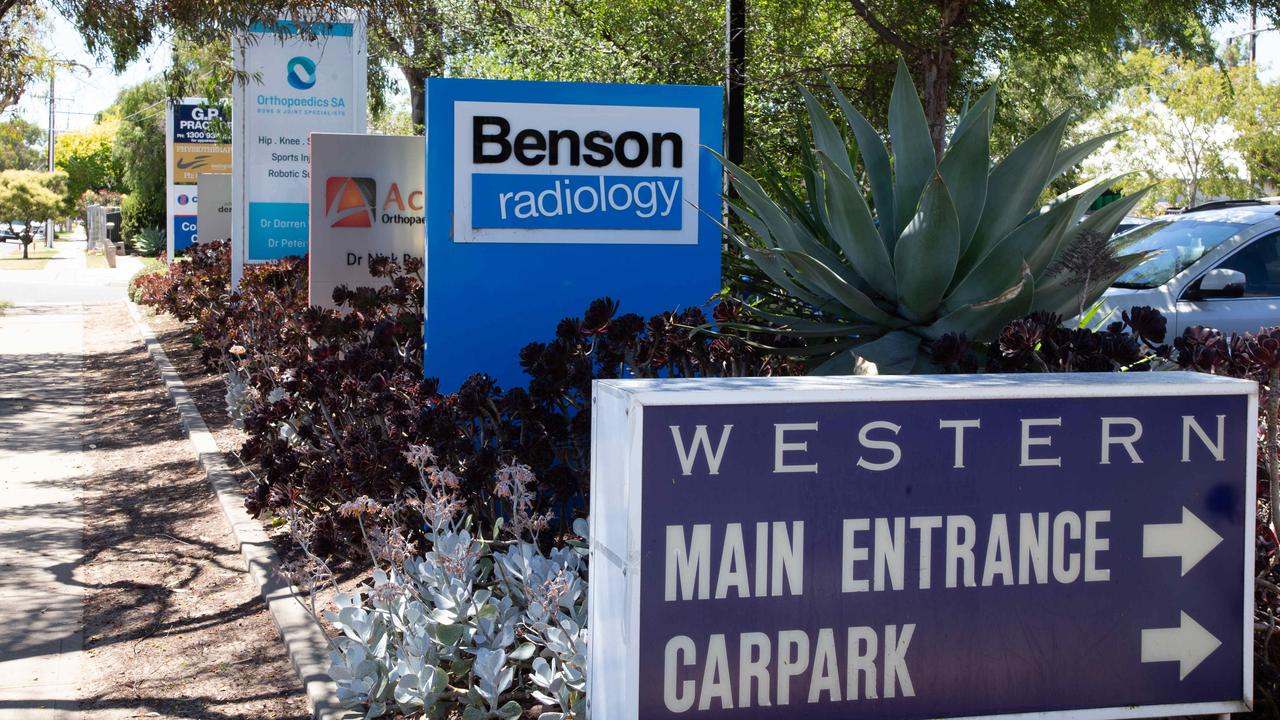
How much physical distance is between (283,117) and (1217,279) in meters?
8.76

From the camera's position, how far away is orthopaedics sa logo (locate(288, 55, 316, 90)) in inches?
513

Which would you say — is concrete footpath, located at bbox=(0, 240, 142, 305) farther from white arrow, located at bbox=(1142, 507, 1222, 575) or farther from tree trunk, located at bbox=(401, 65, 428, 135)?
white arrow, located at bbox=(1142, 507, 1222, 575)

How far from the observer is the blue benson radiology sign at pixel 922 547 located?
10.1 feet

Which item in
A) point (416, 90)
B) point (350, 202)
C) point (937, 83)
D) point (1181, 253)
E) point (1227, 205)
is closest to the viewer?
point (350, 202)

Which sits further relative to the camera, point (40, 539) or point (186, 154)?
point (186, 154)

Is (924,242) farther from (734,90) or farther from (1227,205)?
(1227,205)

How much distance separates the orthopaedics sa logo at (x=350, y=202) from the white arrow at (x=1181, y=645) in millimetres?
6959

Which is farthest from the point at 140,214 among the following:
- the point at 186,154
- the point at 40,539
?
the point at 40,539

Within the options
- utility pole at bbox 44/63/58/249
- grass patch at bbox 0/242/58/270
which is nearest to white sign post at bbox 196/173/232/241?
utility pole at bbox 44/63/58/249

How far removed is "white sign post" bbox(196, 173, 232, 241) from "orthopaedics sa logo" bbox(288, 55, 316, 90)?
280 inches

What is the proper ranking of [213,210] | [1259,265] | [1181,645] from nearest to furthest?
1. [1181,645]
2. [1259,265]
3. [213,210]

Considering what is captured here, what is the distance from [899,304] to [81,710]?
11.4 ft

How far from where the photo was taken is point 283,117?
13094 mm

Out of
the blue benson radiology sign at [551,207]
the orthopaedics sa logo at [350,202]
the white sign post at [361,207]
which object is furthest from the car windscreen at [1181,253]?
the orthopaedics sa logo at [350,202]
